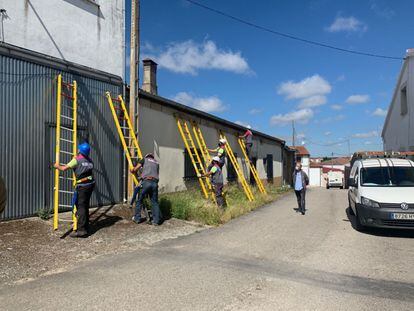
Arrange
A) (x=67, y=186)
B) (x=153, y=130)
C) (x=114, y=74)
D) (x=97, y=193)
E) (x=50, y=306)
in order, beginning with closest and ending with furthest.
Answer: (x=50, y=306) → (x=67, y=186) → (x=97, y=193) → (x=114, y=74) → (x=153, y=130)

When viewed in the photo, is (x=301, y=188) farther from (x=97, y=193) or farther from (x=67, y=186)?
(x=67, y=186)

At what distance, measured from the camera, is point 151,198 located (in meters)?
9.55

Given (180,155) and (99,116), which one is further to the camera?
(180,155)

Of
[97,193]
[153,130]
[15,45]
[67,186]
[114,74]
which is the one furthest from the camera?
[153,130]

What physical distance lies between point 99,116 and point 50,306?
6657 mm

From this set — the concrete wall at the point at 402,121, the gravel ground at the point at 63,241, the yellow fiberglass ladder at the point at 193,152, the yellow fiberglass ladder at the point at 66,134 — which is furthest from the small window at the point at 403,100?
the yellow fiberglass ladder at the point at 66,134

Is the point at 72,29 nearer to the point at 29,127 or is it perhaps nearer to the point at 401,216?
the point at 29,127

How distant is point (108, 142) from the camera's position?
1078 cm

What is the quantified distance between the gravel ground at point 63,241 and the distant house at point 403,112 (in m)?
15.0

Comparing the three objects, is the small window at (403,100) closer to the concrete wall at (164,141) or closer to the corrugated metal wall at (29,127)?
the concrete wall at (164,141)

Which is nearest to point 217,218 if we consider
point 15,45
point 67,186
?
point 67,186

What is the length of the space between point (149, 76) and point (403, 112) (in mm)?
13837

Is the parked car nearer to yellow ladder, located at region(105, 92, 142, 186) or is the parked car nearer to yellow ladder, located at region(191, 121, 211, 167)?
yellow ladder, located at region(191, 121, 211, 167)

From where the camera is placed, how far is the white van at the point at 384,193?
8867 millimetres
